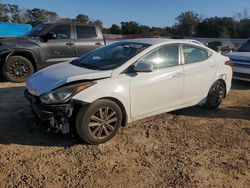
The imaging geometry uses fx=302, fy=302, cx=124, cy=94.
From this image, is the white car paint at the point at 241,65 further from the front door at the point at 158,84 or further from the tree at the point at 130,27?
the tree at the point at 130,27

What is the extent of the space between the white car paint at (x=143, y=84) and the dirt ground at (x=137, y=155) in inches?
17.1

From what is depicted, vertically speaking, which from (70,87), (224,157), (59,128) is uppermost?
(70,87)

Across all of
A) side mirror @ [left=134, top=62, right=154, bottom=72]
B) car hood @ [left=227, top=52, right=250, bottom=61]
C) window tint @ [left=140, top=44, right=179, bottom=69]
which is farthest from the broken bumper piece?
car hood @ [left=227, top=52, right=250, bottom=61]

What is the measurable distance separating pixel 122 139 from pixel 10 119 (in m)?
2.18

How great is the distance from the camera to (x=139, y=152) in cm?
444

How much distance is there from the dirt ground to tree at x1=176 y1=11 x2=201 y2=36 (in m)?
A: 54.4

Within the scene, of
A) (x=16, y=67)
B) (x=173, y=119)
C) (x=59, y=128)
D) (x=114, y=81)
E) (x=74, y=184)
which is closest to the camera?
(x=74, y=184)

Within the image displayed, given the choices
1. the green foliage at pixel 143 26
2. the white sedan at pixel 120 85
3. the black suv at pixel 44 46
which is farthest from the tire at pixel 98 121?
A: the green foliage at pixel 143 26

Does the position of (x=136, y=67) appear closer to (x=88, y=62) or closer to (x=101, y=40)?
(x=88, y=62)

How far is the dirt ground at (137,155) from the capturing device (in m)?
3.71

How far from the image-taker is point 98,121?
4.49 meters

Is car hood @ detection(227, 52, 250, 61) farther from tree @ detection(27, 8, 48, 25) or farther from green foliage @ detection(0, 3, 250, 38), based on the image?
tree @ detection(27, 8, 48, 25)

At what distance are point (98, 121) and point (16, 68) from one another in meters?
5.08

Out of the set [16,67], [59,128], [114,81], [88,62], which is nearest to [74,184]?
[59,128]
